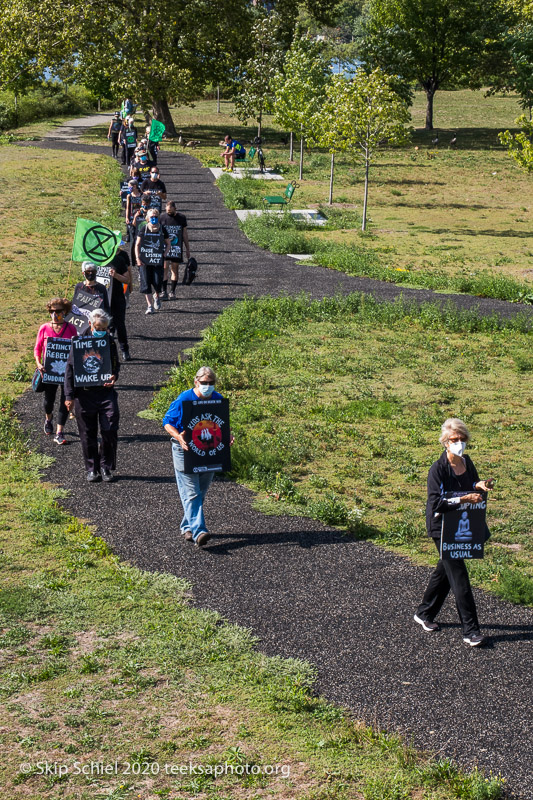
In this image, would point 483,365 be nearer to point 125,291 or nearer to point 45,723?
point 125,291

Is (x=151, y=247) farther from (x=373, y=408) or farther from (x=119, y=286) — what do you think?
(x=373, y=408)

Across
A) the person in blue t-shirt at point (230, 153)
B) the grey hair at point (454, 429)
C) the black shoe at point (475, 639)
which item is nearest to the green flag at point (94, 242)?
the grey hair at point (454, 429)

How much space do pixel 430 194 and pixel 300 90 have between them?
6830 millimetres

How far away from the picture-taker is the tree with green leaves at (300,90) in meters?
35.3

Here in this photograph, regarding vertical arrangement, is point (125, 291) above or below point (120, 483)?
above

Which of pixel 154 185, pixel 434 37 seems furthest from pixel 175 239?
pixel 434 37

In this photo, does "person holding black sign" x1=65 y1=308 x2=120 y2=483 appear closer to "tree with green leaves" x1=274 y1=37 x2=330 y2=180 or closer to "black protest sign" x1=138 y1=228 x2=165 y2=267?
"black protest sign" x1=138 y1=228 x2=165 y2=267

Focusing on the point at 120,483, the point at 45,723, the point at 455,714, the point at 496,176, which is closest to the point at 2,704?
the point at 45,723

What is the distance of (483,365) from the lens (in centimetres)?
1606

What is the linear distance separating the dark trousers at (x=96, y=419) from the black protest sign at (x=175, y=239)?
833 cm

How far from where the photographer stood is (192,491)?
9234 millimetres

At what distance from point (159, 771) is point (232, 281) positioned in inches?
655

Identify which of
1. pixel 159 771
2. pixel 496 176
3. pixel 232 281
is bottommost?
pixel 159 771

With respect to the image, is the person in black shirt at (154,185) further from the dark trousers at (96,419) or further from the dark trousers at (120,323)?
the dark trousers at (96,419)
